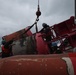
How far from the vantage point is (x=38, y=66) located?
4.80m

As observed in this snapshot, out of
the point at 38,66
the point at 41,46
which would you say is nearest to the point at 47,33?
the point at 41,46

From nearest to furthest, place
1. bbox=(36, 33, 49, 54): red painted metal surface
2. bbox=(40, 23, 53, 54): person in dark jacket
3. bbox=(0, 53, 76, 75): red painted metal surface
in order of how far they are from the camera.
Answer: bbox=(0, 53, 76, 75): red painted metal surface < bbox=(36, 33, 49, 54): red painted metal surface < bbox=(40, 23, 53, 54): person in dark jacket

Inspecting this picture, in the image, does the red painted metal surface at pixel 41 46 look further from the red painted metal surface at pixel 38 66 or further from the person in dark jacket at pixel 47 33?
the red painted metal surface at pixel 38 66

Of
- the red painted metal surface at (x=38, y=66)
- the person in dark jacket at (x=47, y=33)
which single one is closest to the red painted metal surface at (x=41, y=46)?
the person in dark jacket at (x=47, y=33)

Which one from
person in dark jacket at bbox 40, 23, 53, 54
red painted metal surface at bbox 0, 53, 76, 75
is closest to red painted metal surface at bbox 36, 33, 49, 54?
person in dark jacket at bbox 40, 23, 53, 54

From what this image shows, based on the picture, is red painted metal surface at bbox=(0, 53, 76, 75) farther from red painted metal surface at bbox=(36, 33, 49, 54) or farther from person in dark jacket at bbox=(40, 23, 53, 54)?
person in dark jacket at bbox=(40, 23, 53, 54)

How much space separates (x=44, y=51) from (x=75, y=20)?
1.55 metres

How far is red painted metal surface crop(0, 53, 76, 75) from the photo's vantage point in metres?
4.70

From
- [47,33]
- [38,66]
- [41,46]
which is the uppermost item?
[47,33]

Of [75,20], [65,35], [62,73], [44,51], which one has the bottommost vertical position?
[62,73]

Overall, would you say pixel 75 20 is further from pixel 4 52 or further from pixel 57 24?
pixel 4 52

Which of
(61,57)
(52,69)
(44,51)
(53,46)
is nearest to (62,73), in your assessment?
(52,69)

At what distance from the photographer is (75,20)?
28.2ft

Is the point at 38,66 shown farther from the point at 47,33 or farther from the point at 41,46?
the point at 47,33
